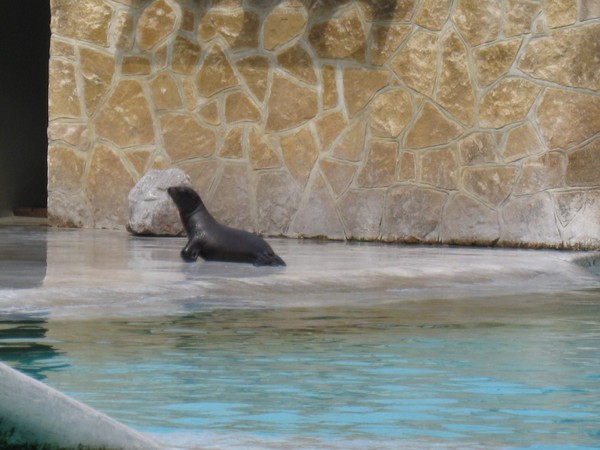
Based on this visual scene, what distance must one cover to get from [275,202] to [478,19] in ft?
7.94

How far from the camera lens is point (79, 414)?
9.80 ft

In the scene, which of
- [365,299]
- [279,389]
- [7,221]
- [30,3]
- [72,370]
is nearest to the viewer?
[279,389]

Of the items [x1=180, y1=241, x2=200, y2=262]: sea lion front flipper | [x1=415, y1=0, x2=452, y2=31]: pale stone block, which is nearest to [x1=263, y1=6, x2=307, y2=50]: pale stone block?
[x1=415, y1=0, x2=452, y2=31]: pale stone block

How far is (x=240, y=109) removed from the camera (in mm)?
12547

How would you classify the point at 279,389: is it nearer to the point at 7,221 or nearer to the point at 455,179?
the point at 455,179

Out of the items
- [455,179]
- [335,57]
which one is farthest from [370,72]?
[455,179]

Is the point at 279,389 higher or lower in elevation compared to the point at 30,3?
lower

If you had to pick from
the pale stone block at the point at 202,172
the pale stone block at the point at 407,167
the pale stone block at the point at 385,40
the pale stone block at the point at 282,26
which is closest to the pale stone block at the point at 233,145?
the pale stone block at the point at 202,172

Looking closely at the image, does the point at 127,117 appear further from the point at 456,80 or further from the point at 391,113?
the point at 456,80

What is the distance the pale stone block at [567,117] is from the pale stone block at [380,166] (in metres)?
1.32

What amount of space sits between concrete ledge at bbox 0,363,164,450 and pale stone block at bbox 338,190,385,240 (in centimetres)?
906

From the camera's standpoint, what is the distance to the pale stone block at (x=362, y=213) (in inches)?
474

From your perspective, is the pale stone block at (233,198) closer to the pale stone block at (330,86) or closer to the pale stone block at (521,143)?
the pale stone block at (330,86)

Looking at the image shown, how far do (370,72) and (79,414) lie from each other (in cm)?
928
